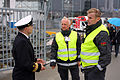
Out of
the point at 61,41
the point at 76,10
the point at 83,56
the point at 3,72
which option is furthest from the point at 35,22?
the point at 76,10

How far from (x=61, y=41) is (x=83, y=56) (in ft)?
2.44

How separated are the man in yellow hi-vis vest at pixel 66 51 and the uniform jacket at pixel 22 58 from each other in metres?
0.98

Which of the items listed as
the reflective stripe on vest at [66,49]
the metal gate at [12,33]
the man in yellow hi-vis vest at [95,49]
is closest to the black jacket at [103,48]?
the man in yellow hi-vis vest at [95,49]

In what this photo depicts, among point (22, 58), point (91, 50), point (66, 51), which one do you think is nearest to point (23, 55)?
point (22, 58)

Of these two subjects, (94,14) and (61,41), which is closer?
(94,14)

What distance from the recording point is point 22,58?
2346mm

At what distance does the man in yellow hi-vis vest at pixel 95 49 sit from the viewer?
2477 mm

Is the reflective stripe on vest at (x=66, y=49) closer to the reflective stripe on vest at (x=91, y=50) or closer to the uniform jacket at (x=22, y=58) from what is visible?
the reflective stripe on vest at (x=91, y=50)

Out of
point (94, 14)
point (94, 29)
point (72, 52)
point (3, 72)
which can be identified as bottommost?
point (3, 72)

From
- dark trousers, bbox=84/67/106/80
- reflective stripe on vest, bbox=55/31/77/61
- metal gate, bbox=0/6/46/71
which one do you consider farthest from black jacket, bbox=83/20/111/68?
metal gate, bbox=0/6/46/71

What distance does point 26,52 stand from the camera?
7.80 ft

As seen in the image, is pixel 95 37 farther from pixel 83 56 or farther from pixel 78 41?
pixel 78 41

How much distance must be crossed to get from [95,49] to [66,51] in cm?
87

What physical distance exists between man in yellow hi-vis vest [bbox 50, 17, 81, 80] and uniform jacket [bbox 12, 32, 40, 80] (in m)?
0.98
